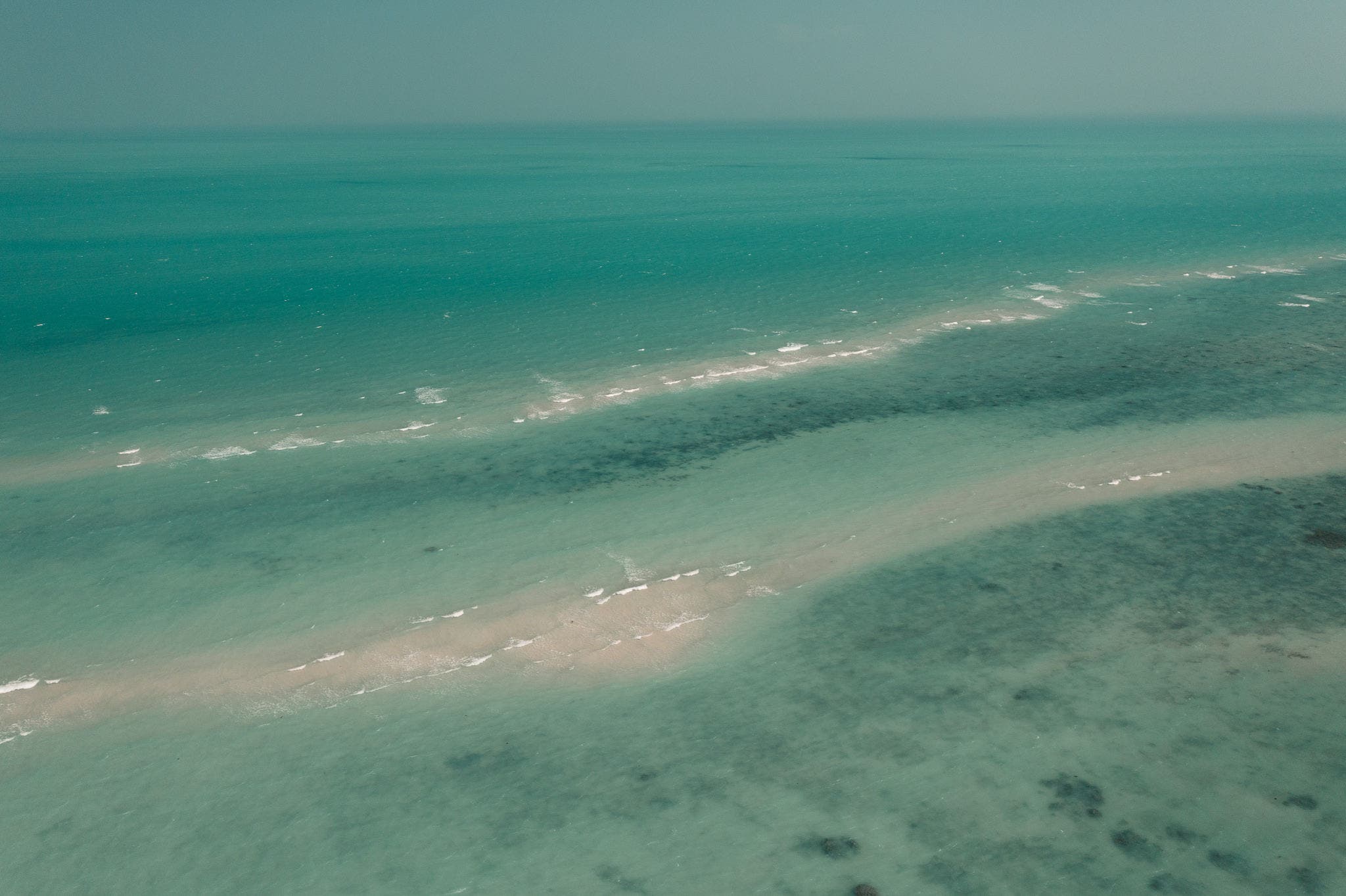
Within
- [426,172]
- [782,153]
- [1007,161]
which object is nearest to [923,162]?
[1007,161]

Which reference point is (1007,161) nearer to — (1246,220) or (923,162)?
(923,162)

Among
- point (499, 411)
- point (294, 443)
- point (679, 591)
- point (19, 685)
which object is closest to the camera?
point (19, 685)

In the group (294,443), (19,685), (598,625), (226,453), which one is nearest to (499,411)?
(294,443)

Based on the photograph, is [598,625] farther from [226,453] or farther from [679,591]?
Answer: [226,453]

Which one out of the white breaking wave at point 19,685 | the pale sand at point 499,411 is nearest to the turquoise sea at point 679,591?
the white breaking wave at point 19,685

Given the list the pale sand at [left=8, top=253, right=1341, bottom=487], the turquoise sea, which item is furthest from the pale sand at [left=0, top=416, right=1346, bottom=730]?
the pale sand at [left=8, top=253, right=1341, bottom=487]

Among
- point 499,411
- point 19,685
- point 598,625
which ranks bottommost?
point 598,625

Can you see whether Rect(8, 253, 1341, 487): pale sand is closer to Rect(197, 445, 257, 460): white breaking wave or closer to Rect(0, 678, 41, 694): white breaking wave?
Rect(197, 445, 257, 460): white breaking wave
